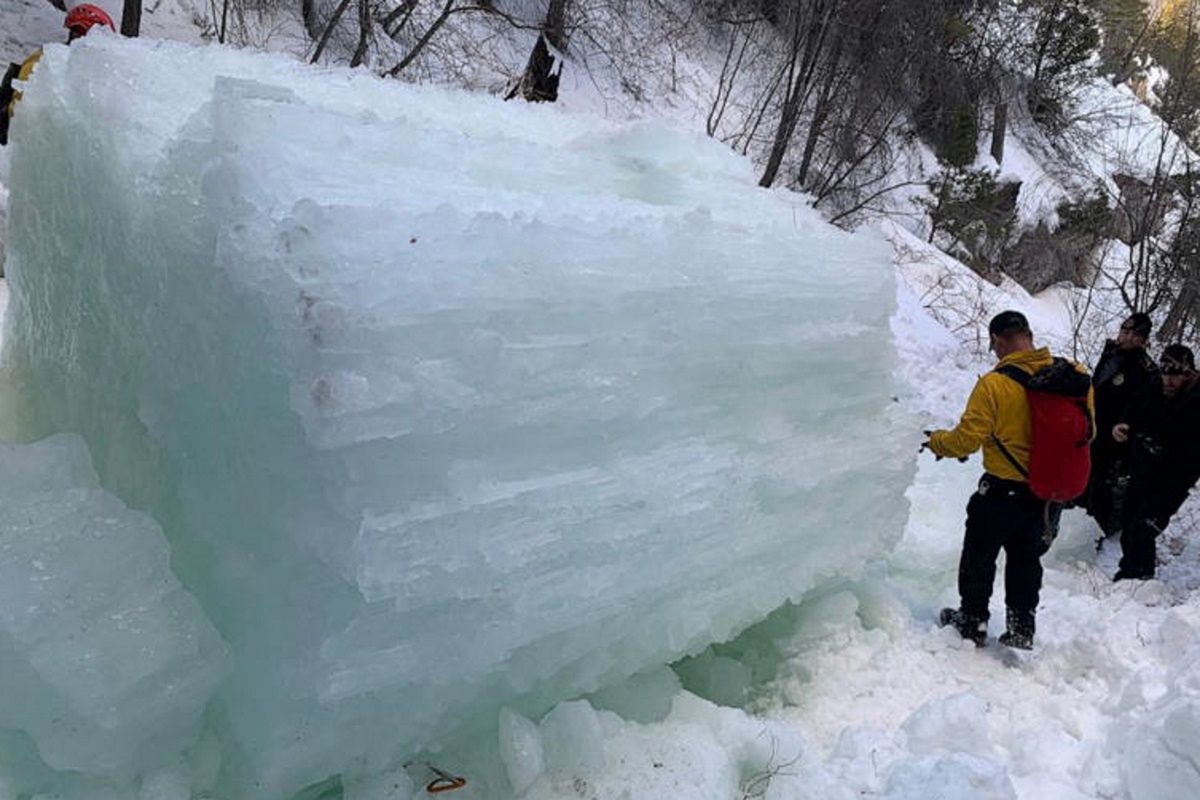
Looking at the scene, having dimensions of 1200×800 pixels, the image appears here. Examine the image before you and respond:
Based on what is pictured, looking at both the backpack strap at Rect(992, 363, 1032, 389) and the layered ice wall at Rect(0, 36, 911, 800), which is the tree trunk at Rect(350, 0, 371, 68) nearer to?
the layered ice wall at Rect(0, 36, 911, 800)

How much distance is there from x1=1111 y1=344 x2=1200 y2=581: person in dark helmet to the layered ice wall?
272 cm

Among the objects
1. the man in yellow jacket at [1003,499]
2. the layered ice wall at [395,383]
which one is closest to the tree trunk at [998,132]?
the man in yellow jacket at [1003,499]

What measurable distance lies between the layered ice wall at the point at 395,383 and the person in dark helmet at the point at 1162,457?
2.72 metres

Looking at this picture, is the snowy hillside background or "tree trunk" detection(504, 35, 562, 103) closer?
the snowy hillside background

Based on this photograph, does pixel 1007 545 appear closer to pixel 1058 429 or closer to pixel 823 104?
pixel 1058 429

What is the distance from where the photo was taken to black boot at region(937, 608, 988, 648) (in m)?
3.46

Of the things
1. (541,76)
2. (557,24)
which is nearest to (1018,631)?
(541,76)

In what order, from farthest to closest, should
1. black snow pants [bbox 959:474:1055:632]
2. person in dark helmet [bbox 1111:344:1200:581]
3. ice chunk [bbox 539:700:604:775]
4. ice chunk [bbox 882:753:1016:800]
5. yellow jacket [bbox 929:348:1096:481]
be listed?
person in dark helmet [bbox 1111:344:1200:581] → black snow pants [bbox 959:474:1055:632] → yellow jacket [bbox 929:348:1096:481] → ice chunk [bbox 882:753:1016:800] → ice chunk [bbox 539:700:604:775]

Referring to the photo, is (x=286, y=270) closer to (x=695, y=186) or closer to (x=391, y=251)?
(x=391, y=251)

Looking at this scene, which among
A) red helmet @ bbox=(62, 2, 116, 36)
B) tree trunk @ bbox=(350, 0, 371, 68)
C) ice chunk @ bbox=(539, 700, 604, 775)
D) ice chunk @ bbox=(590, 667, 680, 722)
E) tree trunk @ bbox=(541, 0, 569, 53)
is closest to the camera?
ice chunk @ bbox=(539, 700, 604, 775)

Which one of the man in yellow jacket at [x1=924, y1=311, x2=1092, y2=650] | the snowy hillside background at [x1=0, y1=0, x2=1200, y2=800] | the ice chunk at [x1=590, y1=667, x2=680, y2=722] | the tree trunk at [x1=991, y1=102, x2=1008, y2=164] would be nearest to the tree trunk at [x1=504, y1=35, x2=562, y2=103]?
the snowy hillside background at [x1=0, y1=0, x2=1200, y2=800]

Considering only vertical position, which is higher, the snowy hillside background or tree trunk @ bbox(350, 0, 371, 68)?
tree trunk @ bbox(350, 0, 371, 68)

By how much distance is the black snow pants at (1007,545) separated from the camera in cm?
336

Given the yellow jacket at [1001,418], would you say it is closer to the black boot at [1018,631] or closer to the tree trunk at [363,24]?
the black boot at [1018,631]
